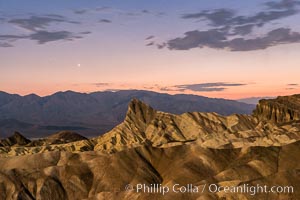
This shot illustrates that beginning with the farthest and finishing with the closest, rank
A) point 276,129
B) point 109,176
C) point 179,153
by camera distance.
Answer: point 276,129
point 179,153
point 109,176

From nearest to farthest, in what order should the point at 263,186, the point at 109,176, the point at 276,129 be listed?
the point at 263,186 < the point at 109,176 < the point at 276,129

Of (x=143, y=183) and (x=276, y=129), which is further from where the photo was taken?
(x=276, y=129)

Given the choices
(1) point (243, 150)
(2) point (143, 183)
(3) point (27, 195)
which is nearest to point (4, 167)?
(3) point (27, 195)

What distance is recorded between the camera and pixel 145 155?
465 ft

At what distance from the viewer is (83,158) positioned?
463 ft

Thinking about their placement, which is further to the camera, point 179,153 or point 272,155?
point 179,153

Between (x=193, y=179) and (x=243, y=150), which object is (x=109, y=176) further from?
(x=243, y=150)

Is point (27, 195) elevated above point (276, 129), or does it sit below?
below

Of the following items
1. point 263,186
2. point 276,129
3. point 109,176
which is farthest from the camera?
point 276,129

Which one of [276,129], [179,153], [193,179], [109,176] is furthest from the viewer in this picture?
[276,129]

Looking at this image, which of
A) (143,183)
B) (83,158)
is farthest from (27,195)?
(143,183)

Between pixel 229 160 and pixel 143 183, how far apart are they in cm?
2652

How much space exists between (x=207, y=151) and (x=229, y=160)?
7150 millimetres

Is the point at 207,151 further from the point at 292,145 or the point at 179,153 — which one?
the point at 292,145
